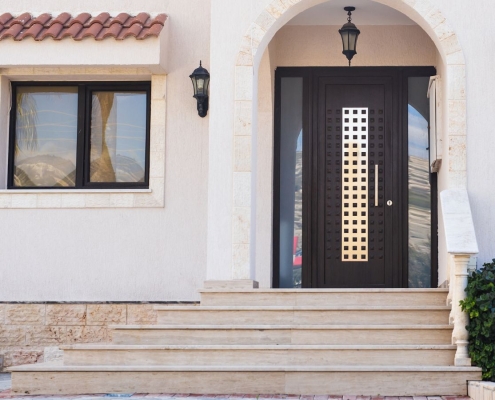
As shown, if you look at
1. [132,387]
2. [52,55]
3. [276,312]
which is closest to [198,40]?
[52,55]

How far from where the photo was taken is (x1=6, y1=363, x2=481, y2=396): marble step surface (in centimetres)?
845

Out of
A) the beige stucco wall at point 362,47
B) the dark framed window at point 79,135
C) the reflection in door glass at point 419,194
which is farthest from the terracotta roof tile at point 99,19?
the reflection in door glass at point 419,194

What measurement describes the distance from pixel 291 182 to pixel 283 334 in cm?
374

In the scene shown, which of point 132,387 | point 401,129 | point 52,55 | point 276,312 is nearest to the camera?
point 132,387

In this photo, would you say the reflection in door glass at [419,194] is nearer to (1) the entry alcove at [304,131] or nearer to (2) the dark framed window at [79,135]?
(1) the entry alcove at [304,131]

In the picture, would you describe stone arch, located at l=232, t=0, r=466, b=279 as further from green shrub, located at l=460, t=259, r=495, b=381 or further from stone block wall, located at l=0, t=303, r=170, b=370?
stone block wall, located at l=0, t=303, r=170, b=370

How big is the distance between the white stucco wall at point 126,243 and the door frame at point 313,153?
1.28 metres

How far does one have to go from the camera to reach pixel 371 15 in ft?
39.7

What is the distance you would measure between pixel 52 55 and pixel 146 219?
7.55ft

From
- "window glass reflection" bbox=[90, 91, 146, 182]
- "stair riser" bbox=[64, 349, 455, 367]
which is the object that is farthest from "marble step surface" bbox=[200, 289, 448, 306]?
"window glass reflection" bbox=[90, 91, 146, 182]

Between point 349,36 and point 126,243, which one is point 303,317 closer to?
point 126,243

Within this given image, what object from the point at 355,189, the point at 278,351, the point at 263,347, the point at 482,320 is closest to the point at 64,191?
the point at 355,189

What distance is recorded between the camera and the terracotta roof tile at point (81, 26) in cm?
1127

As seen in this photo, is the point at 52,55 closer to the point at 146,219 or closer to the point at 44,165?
the point at 44,165
